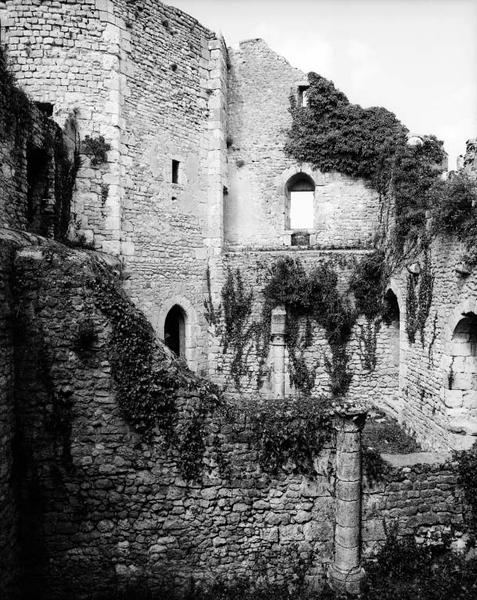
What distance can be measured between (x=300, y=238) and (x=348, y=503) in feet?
36.7

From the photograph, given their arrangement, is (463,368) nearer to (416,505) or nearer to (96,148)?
(416,505)

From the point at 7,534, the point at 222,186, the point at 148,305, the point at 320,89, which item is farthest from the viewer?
the point at 320,89

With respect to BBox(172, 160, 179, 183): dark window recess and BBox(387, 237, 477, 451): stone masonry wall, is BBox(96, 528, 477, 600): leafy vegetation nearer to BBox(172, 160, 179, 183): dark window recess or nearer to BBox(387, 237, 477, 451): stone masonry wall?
BBox(387, 237, 477, 451): stone masonry wall

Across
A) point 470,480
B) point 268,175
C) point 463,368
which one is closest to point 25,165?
point 470,480

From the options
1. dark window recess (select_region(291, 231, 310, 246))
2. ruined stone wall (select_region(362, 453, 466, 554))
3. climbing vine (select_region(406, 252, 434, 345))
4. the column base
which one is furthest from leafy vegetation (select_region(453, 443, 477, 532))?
dark window recess (select_region(291, 231, 310, 246))

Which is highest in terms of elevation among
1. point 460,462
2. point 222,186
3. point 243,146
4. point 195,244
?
point 243,146

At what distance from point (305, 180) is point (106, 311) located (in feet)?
39.0

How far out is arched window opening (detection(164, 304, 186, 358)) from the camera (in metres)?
13.1

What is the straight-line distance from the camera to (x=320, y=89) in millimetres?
15172

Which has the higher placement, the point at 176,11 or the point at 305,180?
the point at 176,11

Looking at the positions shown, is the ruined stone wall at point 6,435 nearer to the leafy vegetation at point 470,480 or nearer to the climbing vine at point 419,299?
the leafy vegetation at point 470,480

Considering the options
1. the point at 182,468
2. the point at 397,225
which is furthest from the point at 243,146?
the point at 182,468

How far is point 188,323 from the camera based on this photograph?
13125mm

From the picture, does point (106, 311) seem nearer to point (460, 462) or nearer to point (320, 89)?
point (460, 462)
